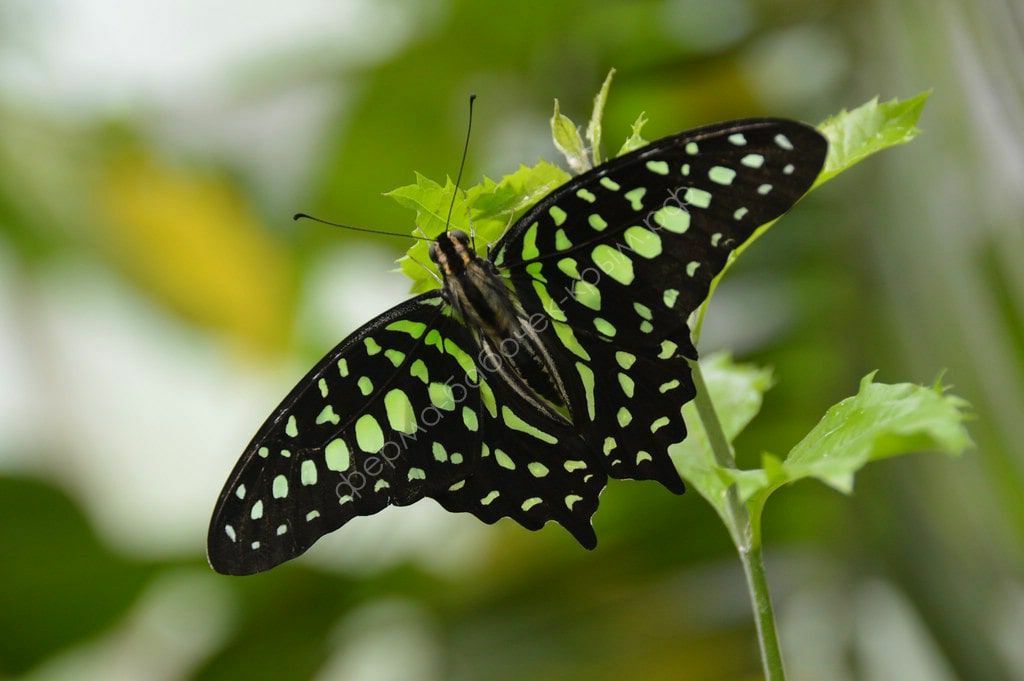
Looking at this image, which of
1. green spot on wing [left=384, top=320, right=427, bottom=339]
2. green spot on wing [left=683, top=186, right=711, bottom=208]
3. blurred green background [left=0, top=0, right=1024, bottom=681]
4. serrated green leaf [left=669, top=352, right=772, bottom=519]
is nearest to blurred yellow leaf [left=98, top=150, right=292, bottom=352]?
blurred green background [left=0, top=0, right=1024, bottom=681]

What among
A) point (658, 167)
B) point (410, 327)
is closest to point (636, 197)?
point (658, 167)

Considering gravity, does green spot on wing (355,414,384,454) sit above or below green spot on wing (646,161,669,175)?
below

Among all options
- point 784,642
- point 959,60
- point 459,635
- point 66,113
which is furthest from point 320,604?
point 959,60

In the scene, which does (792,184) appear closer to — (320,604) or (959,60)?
(959,60)

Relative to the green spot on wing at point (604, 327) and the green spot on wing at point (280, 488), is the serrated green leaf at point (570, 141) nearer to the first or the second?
the green spot on wing at point (604, 327)

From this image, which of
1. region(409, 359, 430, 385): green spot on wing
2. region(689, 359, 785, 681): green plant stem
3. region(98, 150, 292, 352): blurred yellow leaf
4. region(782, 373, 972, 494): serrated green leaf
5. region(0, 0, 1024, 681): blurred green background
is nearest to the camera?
region(782, 373, 972, 494): serrated green leaf

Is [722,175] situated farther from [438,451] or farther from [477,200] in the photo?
[438,451]

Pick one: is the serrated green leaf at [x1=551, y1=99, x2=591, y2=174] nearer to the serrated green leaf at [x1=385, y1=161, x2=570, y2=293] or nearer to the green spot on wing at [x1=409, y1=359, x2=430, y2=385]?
the serrated green leaf at [x1=385, y1=161, x2=570, y2=293]
